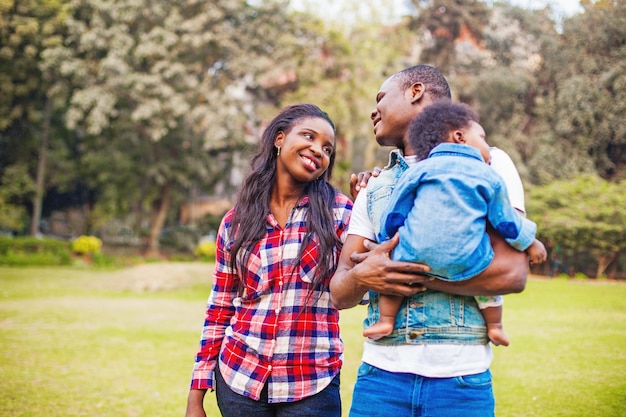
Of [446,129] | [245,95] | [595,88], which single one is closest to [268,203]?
[446,129]

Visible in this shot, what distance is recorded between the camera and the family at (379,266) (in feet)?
5.40

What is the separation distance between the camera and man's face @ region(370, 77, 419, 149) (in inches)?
79.7

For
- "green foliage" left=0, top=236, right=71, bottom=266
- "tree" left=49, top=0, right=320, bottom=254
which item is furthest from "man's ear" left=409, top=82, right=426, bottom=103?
"green foliage" left=0, top=236, right=71, bottom=266

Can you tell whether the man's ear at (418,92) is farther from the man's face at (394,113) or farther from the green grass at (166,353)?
the green grass at (166,353)

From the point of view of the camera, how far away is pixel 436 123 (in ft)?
5.91

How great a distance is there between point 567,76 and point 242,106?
10940 mm

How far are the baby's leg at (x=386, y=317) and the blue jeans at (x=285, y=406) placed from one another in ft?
1.65

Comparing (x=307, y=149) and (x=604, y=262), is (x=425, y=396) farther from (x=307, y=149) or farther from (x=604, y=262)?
(x=604, y=262)

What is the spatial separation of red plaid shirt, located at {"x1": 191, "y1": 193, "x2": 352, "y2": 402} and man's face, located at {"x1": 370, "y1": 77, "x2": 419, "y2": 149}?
1.48ft

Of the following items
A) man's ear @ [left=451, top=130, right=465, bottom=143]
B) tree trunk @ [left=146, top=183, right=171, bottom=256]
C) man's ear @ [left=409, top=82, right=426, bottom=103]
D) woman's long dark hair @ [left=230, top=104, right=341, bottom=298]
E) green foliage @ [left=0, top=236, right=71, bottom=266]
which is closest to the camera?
man's ear @ [left=451, top=130, right=465, bottom=143]

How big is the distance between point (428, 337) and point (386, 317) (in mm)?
140

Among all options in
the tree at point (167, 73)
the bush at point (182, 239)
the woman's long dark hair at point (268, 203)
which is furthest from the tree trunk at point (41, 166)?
the woman's long dark hair at point (268, 203)

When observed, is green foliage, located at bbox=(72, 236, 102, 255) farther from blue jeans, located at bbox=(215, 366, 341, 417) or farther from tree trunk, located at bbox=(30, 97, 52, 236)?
blue jeans, located at bbox=(215, 366, 341, 417)

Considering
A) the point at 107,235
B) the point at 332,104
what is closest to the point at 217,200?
the point at 107,235
